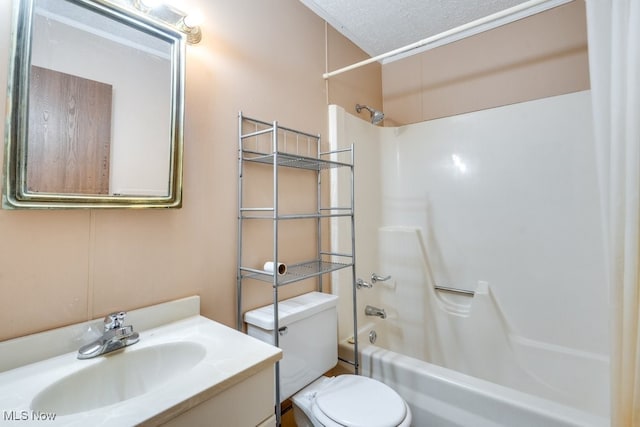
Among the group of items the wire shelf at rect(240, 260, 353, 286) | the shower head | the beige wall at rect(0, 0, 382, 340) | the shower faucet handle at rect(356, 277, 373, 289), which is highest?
the shower head

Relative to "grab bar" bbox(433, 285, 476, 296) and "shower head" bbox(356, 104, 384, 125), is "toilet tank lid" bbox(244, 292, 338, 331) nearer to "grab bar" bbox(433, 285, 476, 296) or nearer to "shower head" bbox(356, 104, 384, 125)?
"grab bar" bbox(433, 285, 476, 296)

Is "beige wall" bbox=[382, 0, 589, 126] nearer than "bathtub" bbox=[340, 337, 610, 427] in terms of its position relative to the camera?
No

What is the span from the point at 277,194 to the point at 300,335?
646 millimetres

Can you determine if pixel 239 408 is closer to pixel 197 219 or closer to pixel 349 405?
pixel 349 405

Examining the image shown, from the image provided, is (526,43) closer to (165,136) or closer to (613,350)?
(613,350)

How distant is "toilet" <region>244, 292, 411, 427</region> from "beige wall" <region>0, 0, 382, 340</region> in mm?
186

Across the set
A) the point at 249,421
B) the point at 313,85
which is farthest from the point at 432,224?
the point at 249,421

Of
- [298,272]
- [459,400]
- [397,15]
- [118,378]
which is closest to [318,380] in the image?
[298,272]

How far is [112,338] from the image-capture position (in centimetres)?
88

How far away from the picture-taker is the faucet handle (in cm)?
89

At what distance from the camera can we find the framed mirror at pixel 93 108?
80 cm

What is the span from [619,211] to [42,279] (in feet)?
5.60

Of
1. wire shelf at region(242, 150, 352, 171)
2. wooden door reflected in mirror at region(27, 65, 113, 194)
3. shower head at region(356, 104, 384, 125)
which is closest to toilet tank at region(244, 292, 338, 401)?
wire shelf at region(242, 150, 352, 171)

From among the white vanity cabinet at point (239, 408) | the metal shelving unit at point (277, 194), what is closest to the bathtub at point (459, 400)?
the metal shelving unit at point (277, 194)
